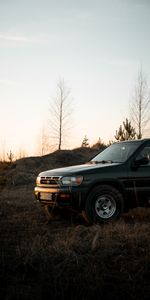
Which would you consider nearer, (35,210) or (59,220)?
(59,220)

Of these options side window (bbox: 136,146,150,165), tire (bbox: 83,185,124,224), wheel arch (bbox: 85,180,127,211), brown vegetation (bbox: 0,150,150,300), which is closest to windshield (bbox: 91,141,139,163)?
side window (bbox: 136,146,150,165)

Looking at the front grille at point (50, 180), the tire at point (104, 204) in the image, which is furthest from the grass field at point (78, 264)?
the front grille at point (50, 180)

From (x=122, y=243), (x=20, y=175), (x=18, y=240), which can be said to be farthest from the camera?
(x=20, y=175)

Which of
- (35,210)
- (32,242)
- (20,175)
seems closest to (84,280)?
(32,242)

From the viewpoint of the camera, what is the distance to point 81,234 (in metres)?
6.50

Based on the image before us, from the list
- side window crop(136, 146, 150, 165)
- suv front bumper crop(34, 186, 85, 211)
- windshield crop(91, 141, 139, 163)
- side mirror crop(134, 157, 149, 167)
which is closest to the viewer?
suv front bumper crop(34, 186, 85, 211)

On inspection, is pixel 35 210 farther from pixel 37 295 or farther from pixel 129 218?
pixel 37 295

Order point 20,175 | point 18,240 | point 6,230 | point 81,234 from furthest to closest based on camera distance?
point 20,175
point 6,230
point 81,234
point 18,240

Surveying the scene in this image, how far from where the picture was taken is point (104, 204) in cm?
770

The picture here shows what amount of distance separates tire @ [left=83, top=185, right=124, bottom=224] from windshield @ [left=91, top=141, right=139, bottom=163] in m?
0.83

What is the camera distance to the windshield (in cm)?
827

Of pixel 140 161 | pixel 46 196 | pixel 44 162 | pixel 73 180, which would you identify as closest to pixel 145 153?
pixel 140 161

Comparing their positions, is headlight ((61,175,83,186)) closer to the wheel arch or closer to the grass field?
the wheel arch

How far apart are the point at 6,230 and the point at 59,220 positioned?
5.66ft
